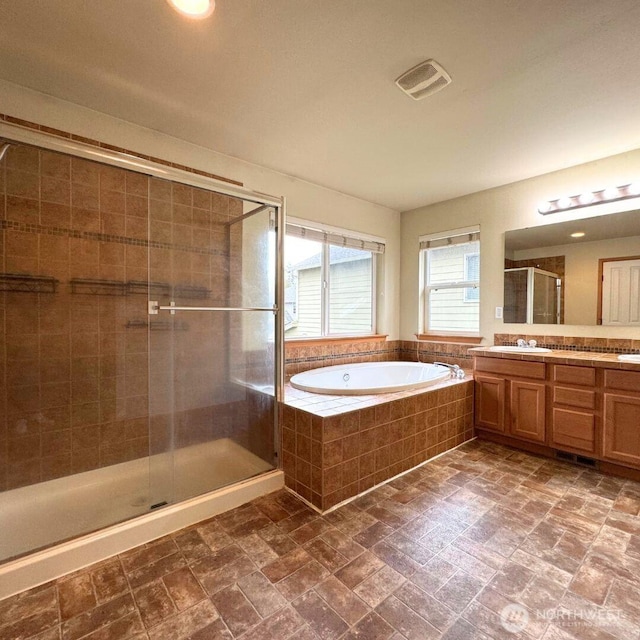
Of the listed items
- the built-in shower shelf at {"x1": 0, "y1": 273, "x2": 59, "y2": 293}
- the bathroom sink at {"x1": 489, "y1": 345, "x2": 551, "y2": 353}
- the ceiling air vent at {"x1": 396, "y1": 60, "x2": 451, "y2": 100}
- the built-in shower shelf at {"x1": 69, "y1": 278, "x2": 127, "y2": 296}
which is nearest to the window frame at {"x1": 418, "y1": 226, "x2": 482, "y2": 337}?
the bathroom sink at {"x1": 489, "y1": 345, "x2": 551, "y2": 353}

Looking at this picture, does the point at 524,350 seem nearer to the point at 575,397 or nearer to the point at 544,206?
the point at 575,397

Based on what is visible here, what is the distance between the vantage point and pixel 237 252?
2457mm

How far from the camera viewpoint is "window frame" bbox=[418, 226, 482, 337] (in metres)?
3.57

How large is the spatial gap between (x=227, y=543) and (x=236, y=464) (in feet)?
2.00

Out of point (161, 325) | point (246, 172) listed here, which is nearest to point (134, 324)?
point (161, 325)

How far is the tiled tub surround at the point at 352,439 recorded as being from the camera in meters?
1.99

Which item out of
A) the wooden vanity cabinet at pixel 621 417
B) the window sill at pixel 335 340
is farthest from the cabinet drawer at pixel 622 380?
the window sill at pixel 335 340

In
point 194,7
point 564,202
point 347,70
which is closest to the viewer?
point 194,7

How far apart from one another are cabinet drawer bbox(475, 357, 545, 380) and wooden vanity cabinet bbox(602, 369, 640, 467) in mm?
420

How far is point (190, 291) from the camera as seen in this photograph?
2.17m

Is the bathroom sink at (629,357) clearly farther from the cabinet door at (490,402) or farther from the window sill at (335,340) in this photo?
the window sill at (335,340)

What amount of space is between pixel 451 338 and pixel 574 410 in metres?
1.38

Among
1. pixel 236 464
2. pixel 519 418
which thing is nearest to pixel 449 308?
pixel 519 418

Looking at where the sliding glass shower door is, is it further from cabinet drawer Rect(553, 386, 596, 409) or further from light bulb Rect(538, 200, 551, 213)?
light bulb Rect(538, 200, 551, 213)
